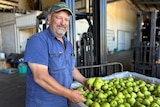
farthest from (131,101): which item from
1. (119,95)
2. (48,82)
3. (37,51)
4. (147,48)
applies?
(147,48)

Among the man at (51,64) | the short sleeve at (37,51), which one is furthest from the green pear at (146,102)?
the short sleeve at (37,51)

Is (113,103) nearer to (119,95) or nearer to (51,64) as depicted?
(119,95)

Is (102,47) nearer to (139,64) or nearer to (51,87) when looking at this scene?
(51,87)

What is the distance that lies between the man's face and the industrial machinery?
14.9ft

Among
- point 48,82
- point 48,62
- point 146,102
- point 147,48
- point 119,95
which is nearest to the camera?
point 48,82

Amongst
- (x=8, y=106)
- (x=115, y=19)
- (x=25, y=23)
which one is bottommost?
(x=8, y=106)

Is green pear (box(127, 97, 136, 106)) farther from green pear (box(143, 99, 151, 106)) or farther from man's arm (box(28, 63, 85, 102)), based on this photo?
man's arm (box(28, 63, 85, 102))

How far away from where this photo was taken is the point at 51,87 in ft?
4.80

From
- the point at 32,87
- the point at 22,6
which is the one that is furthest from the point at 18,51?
the point at 32,87

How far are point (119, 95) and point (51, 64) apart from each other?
796mm

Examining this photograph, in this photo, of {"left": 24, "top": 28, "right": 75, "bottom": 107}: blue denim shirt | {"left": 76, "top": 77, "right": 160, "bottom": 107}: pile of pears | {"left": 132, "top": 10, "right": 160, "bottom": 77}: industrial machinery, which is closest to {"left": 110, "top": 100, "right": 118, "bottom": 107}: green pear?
{"left": 76, "top": 77, "right": 160, "bottom": 107}: pile of pears

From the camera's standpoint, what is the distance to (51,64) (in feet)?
5.31

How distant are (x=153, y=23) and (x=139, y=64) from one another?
4.58 feet

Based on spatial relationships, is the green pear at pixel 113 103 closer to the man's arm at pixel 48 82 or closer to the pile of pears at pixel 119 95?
the pile of pears at pixel 119 95
